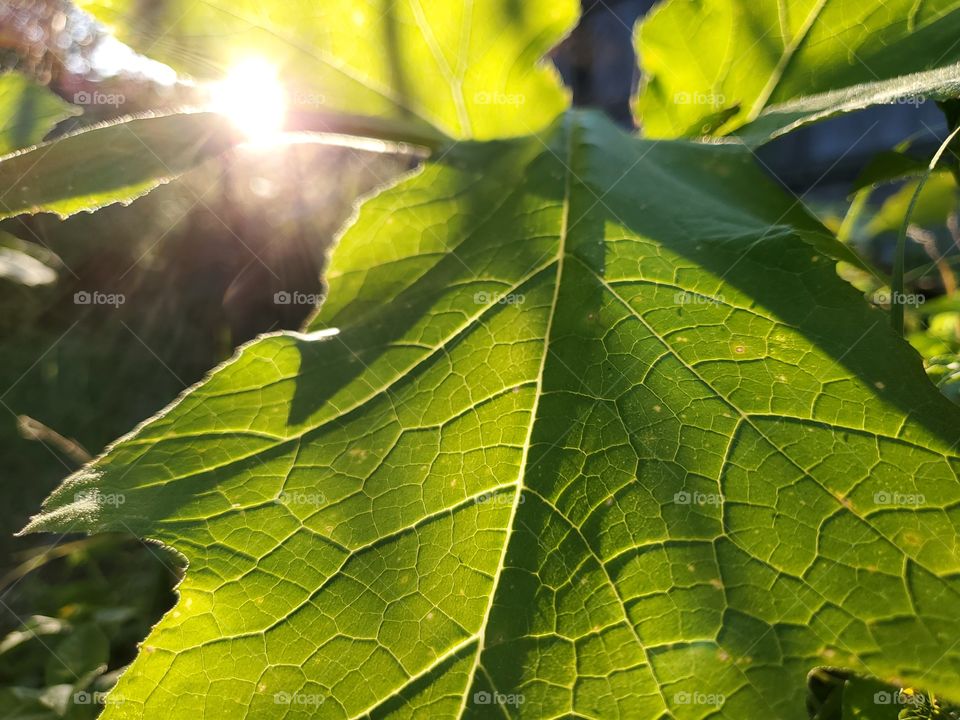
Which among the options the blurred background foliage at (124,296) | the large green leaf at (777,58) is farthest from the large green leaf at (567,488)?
the blurred background foliage at (124,296)

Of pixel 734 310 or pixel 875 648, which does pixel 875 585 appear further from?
pixel 734 310

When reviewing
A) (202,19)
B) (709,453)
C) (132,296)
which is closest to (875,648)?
(709,453)

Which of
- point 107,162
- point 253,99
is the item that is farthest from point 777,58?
point 107,162

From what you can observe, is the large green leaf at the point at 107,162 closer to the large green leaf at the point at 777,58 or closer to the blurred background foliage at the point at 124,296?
the blurred background foliage at the point at 124,296

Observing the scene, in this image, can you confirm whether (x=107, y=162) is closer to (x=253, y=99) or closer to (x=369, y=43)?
(x=253, y=99)

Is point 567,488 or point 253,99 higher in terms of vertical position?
point 253,99

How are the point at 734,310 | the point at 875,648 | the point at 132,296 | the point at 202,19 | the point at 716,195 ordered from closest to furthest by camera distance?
1. the point at 875,648
2. the point at 734,310
3. the point at 716,195
4. the point at 202,19
5. the point at 132,296
